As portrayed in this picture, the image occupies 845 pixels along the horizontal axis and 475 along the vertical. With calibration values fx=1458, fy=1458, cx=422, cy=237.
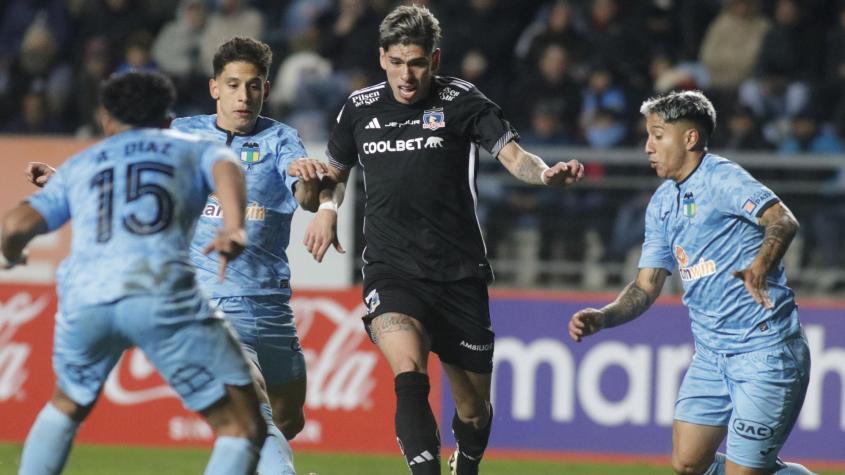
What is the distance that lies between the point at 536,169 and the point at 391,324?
1.13 m

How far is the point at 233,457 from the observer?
6.09 m

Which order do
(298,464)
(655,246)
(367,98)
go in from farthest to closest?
(298,464)
(367,98)
(655,246)

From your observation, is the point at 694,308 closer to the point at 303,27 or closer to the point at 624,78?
the point at 624,78

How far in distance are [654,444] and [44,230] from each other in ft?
25.4

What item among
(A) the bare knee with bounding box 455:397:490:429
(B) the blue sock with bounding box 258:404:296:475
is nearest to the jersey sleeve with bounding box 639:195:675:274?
(A) the bare knee with bounding box 455:397:490:429

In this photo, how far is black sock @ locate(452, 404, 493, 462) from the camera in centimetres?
837

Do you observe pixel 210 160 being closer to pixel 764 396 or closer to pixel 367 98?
pixel 367 98

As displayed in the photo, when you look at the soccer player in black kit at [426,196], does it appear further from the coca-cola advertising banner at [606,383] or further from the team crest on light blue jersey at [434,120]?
the coca-cola advertising banner at [606,383]

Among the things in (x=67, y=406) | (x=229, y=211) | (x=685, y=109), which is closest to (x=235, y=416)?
(x=67, y=406)

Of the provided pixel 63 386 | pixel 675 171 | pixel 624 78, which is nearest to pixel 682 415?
pixel 675 171

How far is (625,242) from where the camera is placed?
43.9 feet

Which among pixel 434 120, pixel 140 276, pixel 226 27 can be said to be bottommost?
pixel 140 276

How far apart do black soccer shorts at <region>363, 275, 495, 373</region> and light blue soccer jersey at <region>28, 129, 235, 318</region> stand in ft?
6.42

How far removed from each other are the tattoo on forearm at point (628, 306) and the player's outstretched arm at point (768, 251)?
→ 80 cm
